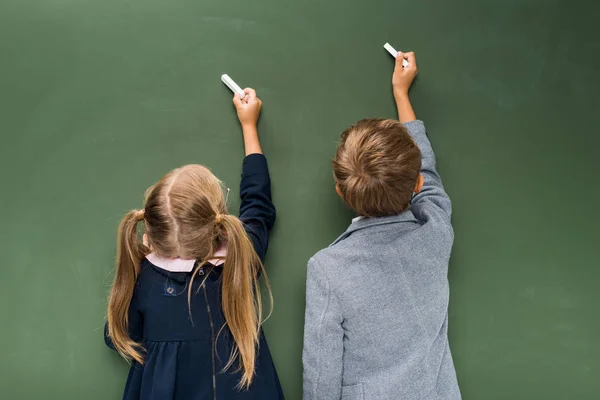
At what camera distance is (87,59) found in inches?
46.1

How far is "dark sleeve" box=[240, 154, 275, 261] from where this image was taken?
3.64 ft

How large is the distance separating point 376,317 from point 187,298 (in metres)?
0.39

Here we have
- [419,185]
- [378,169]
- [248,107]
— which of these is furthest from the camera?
[248,107]

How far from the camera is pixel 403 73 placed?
121cm

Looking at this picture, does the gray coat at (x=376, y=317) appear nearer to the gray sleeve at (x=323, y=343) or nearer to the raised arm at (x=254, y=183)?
the gray sleeve at (x=323, y=343)

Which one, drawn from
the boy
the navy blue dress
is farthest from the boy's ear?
the navy blue dress

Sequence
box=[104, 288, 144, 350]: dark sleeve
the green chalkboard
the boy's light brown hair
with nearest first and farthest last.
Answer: the boy's light brown hair → box=[104, 288, 144, 350]: dark sleeve → the green chalkboard

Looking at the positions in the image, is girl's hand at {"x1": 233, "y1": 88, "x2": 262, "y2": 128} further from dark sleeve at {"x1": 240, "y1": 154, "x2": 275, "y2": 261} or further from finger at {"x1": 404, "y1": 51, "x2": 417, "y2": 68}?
finger at {"x1": 404, "y1": 51, "x2": 417, "y2": 68}

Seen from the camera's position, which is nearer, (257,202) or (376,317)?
(376,317)

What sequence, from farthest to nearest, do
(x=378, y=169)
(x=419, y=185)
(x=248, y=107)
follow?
(x=248, y=107) < (x=419, y=185) < (x=378, y=169)

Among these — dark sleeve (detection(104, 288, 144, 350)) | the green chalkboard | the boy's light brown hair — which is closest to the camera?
the boy's light brown hair

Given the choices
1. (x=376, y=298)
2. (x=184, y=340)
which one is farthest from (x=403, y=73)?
(x=184, y=340)

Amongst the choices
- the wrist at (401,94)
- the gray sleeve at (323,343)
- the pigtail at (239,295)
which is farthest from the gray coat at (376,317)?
the wrist at (401,94)

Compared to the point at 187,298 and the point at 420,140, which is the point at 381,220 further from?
the point at 187,298
